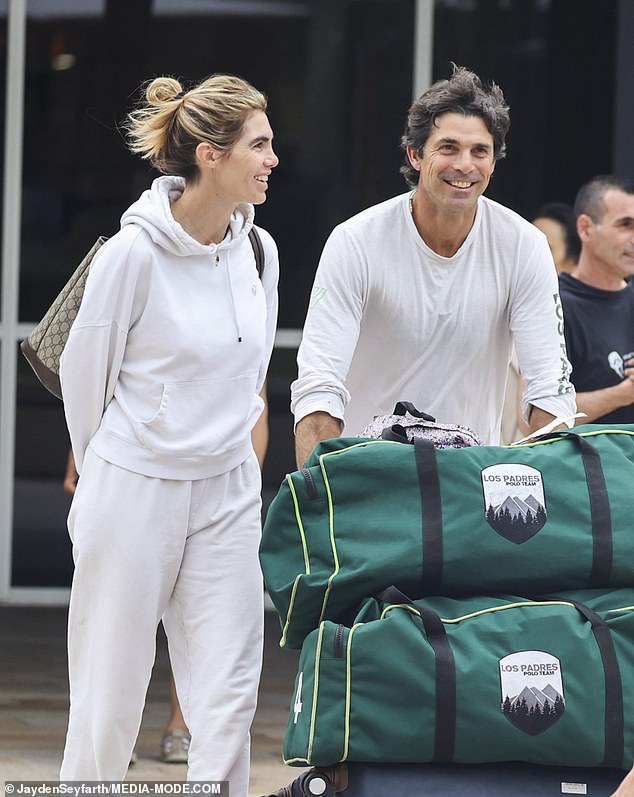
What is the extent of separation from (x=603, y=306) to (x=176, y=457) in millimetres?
2002

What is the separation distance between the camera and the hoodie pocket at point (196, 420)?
3516 millimetres

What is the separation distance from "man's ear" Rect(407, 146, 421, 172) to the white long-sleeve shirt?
0.09 meters

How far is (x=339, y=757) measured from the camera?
299 cm

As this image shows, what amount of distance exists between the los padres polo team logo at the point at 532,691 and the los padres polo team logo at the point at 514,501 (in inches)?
9.3

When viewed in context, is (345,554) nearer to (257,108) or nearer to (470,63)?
(257,108)

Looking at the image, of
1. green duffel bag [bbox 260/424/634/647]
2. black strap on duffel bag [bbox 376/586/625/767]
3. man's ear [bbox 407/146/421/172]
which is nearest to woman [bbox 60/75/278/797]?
man's ear [bbox 407/146/421/172]

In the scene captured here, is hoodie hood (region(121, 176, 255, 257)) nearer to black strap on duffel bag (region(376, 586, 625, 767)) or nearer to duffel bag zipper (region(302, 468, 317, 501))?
duffel bag zipper (region(302, 468, 317, 501))

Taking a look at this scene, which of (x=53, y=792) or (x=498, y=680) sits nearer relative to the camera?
(x=498, y=680)

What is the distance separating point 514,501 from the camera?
3.05 metres

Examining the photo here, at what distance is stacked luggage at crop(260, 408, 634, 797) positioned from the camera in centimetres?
298

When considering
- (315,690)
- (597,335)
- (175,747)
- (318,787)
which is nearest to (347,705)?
(315,690)

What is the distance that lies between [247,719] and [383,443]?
2.78 feet

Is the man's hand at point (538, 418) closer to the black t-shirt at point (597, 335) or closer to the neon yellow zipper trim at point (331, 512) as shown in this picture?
the neon yellow zipper trim at point (331, 512)

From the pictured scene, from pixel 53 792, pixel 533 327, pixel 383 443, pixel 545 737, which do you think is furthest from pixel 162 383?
pixel 53 792
